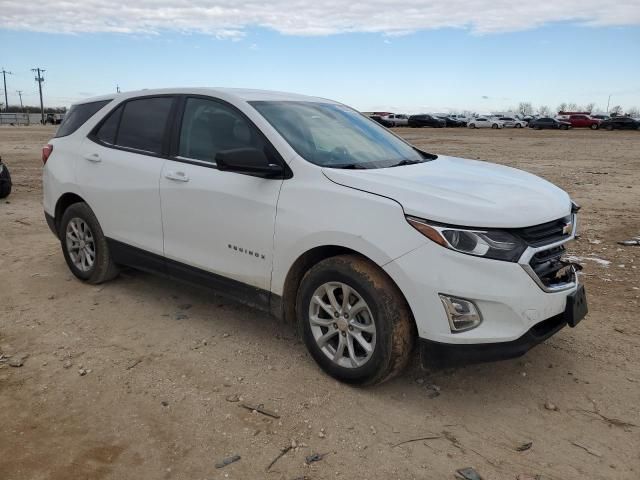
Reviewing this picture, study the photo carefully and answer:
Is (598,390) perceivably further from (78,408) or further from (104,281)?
(104,281)

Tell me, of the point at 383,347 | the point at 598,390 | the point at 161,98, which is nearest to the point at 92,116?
the point at 161,98

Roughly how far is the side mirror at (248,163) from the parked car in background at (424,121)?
56.4m

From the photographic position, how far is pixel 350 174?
10.9 feet

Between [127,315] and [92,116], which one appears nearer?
[127,315]

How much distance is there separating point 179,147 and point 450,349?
8.24ft

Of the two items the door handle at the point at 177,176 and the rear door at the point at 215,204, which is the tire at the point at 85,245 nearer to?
the rear door at the point at 215,204

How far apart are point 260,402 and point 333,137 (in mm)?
Answer: 1916

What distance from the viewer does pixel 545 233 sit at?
10.3 ft

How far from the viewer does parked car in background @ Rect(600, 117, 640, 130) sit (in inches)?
1935

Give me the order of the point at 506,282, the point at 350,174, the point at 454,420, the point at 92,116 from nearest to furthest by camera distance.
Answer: the point at 506,282, the point at 454,420, the point at 350,174, the point at 92,116

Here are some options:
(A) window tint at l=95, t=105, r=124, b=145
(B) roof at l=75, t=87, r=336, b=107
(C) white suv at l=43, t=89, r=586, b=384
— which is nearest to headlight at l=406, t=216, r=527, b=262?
(C) white suv at l=43, t=89, r=586, b=384

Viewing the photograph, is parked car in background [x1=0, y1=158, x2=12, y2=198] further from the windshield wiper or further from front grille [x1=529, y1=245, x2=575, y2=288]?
front grille [x1=529, y1=245, x2=575, y2=288]

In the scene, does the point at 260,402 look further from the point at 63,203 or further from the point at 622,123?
the point at 622,123

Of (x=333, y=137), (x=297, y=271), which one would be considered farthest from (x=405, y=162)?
(x=297, y=271)
